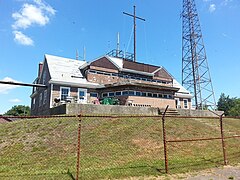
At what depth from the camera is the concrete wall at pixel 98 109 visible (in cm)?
1526

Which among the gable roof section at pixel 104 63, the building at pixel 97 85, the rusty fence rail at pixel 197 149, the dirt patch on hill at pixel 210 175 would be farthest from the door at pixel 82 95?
the dirt patch on hill at pixel 210 175

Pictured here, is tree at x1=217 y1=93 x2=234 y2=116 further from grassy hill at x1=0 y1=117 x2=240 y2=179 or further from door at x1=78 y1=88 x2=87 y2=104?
grassy hill at x1=0 y1=117 x2=240 y2=179

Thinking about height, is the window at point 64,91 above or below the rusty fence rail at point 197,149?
above

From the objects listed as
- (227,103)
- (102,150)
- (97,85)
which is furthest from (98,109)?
(227,103)

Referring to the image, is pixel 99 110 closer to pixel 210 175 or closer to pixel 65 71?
pixel 65 71

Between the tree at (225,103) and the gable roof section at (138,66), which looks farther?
the tree at (225,103)

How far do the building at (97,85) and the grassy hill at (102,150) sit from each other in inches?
349

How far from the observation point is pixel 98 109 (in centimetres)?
1617

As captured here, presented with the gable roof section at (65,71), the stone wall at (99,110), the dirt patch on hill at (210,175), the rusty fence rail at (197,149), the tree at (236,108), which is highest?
the gable roof section at (65,71)

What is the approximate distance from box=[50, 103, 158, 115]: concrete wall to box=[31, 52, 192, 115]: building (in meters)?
4.17

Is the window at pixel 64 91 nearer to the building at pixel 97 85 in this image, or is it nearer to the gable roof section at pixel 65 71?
the building at pixel 97 85

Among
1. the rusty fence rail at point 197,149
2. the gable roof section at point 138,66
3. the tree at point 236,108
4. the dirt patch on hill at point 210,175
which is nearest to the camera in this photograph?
the dirt patch on hill at point 210,175

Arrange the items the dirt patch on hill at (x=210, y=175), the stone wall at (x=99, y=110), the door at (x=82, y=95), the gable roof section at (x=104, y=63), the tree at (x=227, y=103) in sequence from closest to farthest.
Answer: the dirt patch on hill at (x=210, y=175) → the stone wall at (x=99, y=110) → the door at (x=82, y=95) → the gable roof section at (x=104, y=63) → the tree at (x=227, y=103)

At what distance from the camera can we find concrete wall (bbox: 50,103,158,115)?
15.3 meters
